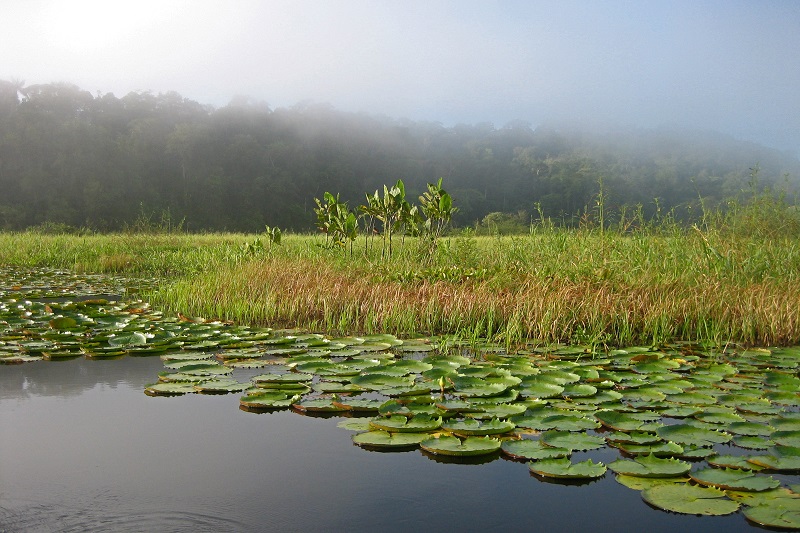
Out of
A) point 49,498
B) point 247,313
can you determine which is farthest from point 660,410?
point 247,313

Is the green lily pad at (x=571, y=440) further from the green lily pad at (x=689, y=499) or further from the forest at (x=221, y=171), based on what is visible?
the forest at (x=221, y=171)

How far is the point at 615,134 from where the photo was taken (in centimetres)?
14750

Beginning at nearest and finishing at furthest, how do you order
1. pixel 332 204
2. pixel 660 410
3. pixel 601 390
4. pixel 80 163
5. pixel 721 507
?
pixel 721 507 → pixel 660 410 → pixel 601 390 → pixel 332 204 → pixel 80 163

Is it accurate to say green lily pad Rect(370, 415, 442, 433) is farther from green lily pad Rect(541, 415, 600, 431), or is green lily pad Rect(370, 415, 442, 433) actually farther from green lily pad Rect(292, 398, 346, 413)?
green lily pad Rect(541, 415, 600, 431)

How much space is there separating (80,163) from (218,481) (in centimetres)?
4313

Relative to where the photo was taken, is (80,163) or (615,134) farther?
(615,134)

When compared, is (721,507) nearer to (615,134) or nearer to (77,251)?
(77,251)

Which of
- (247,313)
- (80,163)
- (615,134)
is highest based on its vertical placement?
(615,134)

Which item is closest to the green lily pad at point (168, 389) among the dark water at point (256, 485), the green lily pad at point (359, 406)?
the dark water at point (256, 485)

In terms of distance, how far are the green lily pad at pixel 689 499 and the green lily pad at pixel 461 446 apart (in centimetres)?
70

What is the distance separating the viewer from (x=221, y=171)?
154ft

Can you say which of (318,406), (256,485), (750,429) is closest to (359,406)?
(318,406)

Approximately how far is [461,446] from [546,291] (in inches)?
148

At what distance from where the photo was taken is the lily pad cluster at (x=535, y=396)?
2709mm
